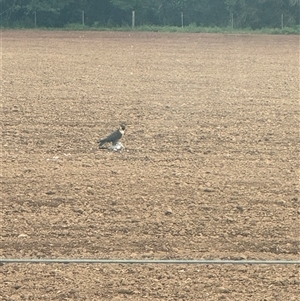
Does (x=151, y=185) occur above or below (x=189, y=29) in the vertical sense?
below

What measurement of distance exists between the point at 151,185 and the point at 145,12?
37.9 meters

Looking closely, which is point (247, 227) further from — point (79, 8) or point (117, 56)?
point (79, 8)

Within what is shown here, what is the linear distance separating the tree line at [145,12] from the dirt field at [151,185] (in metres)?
27.5

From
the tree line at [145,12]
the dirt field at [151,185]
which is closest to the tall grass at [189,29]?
the tree line at [145,12]

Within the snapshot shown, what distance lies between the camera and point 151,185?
331 inches

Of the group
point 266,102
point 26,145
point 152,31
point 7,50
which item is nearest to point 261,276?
point 26,145

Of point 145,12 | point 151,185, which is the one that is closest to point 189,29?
point 145,12

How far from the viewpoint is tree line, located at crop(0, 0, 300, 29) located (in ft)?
142

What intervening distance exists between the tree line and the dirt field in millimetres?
27497

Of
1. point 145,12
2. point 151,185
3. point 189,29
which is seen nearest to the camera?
point 151,185

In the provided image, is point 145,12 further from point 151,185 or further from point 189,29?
point 151,185

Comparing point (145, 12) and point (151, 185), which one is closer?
point (151, 185)

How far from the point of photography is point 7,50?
25250 mm

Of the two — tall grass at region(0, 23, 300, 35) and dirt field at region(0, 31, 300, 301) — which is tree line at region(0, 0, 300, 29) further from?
dirt field at region(0, 31, 300, 301)
